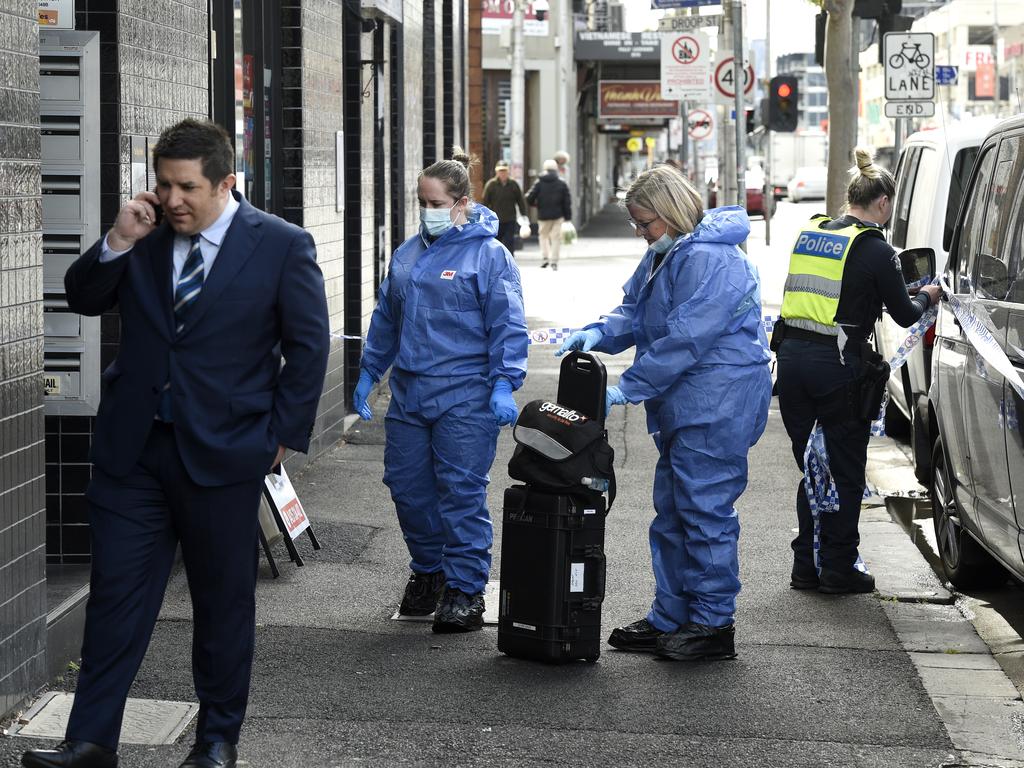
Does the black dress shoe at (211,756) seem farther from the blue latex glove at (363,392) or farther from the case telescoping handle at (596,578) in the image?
the blue latex glove at (363,392)

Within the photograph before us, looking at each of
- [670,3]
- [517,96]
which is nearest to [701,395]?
[670,3]

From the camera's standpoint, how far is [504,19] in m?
40.1

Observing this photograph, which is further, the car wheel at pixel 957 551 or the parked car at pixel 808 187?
the parked car at pixel 808 187

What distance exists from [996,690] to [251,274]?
10.4ft

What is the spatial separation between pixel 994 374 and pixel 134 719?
3.36 m

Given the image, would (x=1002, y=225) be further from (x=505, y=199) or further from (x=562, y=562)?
(x=505, y=199)

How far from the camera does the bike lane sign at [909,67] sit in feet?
54.5

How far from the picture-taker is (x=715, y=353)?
19.9 ft

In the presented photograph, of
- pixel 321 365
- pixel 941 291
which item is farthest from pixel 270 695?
pixel 941 291

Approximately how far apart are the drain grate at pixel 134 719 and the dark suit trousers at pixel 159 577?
59cm

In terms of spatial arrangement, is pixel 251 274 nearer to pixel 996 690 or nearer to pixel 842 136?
pixel 996 690

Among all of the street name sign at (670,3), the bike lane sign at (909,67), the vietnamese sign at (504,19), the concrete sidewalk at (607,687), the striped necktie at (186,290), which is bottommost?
the concrete sidewalk at (607,687)

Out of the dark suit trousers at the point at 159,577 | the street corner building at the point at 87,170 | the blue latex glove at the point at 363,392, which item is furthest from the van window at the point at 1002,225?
the street corner building at the point at 87,170

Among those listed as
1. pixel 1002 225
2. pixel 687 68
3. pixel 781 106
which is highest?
pixel 687 68
